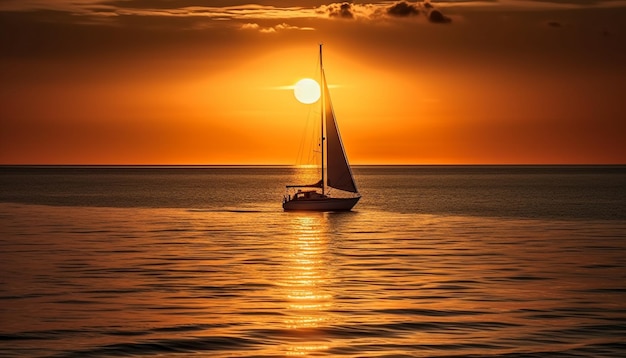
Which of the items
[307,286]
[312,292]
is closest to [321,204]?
[307,286]

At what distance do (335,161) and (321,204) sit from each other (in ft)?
23.9

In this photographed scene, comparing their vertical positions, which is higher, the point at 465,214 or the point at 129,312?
the point at 465,214

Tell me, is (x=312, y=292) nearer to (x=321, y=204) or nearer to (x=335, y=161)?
(x=321, y=204)

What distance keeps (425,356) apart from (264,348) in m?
5.22

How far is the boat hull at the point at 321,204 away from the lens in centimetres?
11106

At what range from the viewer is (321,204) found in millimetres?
111125

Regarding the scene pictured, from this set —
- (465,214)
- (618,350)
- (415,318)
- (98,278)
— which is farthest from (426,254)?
(465,214)

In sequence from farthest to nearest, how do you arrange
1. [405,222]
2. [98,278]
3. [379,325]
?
[405,222] < [98,278] < [379,325]

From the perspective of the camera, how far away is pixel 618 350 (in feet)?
105

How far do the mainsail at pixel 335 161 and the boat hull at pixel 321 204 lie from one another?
2.46 meters

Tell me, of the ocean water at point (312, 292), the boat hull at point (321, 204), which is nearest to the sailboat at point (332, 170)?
the boat hull at point (321, 204)

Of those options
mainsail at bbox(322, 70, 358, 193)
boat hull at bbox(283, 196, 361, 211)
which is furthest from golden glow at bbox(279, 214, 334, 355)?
mainsail at bbox(322, 70, 358, 193)

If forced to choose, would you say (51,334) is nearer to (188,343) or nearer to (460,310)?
(188,343)

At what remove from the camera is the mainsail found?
381ft
